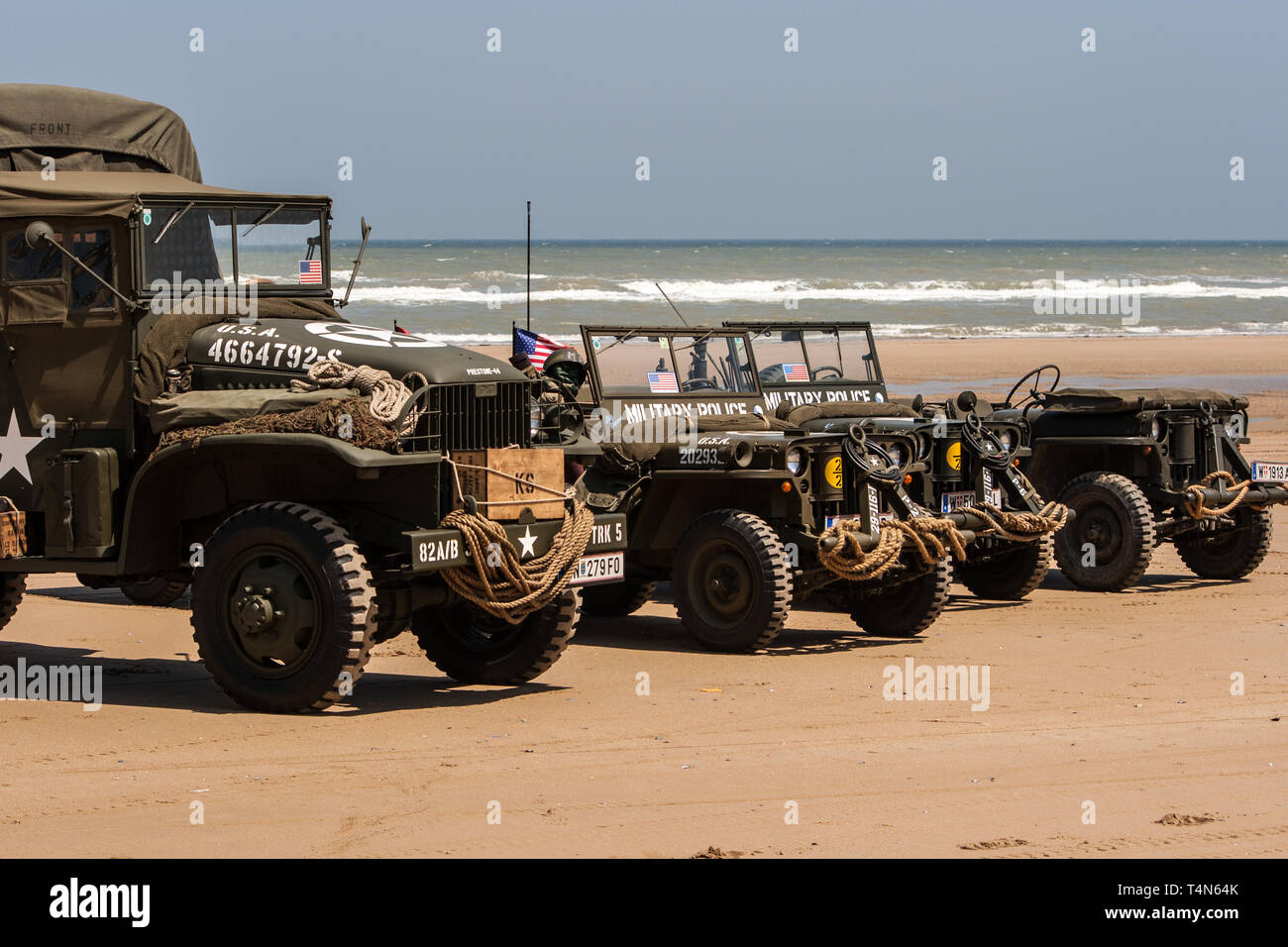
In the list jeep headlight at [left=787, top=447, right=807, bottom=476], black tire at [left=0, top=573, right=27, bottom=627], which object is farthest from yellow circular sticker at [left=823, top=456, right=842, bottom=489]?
black tire at [left=0, top=573, right=27, bottom=627]

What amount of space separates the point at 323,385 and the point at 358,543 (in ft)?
2.71

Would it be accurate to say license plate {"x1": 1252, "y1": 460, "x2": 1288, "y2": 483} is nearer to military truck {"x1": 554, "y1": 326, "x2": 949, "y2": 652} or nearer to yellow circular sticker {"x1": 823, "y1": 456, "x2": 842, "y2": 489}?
military truck {"x1": 554, "y1": 326, "x2": 949, "y2": 652}

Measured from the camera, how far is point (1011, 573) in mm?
12859

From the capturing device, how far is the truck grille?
859cm

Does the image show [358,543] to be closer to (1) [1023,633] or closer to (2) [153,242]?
(2) [153,242]

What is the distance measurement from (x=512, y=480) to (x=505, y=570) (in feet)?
1.50

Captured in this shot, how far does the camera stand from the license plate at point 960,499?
11.7 m

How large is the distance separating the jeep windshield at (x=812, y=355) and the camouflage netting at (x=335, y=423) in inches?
222

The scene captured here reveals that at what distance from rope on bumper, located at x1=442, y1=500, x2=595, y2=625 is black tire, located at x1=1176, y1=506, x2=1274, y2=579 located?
689 cm

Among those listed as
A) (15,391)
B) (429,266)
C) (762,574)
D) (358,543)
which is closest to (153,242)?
(15,391)

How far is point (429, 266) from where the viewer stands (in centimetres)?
7431

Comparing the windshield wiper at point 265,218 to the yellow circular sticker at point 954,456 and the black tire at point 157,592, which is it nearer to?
the black tire at point 157,592

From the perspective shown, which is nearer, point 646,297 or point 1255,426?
point 1255,426
